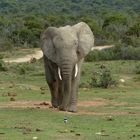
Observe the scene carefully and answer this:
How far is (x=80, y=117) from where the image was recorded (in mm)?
15188

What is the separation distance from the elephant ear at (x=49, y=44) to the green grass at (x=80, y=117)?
142 centimetres

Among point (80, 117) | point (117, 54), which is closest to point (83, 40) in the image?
point (80, 117)

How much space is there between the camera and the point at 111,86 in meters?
26.6

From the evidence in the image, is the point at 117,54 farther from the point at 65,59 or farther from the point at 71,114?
the point at 65,59

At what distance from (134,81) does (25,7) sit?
300 feet

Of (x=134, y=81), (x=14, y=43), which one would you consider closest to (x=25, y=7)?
(x=14, y=43)

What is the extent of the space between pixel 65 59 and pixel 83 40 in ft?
4.46

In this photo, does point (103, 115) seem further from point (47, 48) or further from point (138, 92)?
point (138, 92)

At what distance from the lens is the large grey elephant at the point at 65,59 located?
612 inches

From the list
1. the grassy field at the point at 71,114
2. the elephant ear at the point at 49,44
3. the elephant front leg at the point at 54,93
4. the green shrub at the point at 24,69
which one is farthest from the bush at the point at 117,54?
the elephant ear at the point at 49,44

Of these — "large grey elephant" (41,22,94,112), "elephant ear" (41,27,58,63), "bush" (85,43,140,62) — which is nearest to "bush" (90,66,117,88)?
"large grey elephant" (41,22,94,112)

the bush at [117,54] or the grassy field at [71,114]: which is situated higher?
the grassy field at [71,114]

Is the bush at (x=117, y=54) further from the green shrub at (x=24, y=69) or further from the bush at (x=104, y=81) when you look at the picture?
the bush at (x=104, y=81)

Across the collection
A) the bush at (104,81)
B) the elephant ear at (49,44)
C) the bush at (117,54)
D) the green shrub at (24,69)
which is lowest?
the bush at (117,54)
